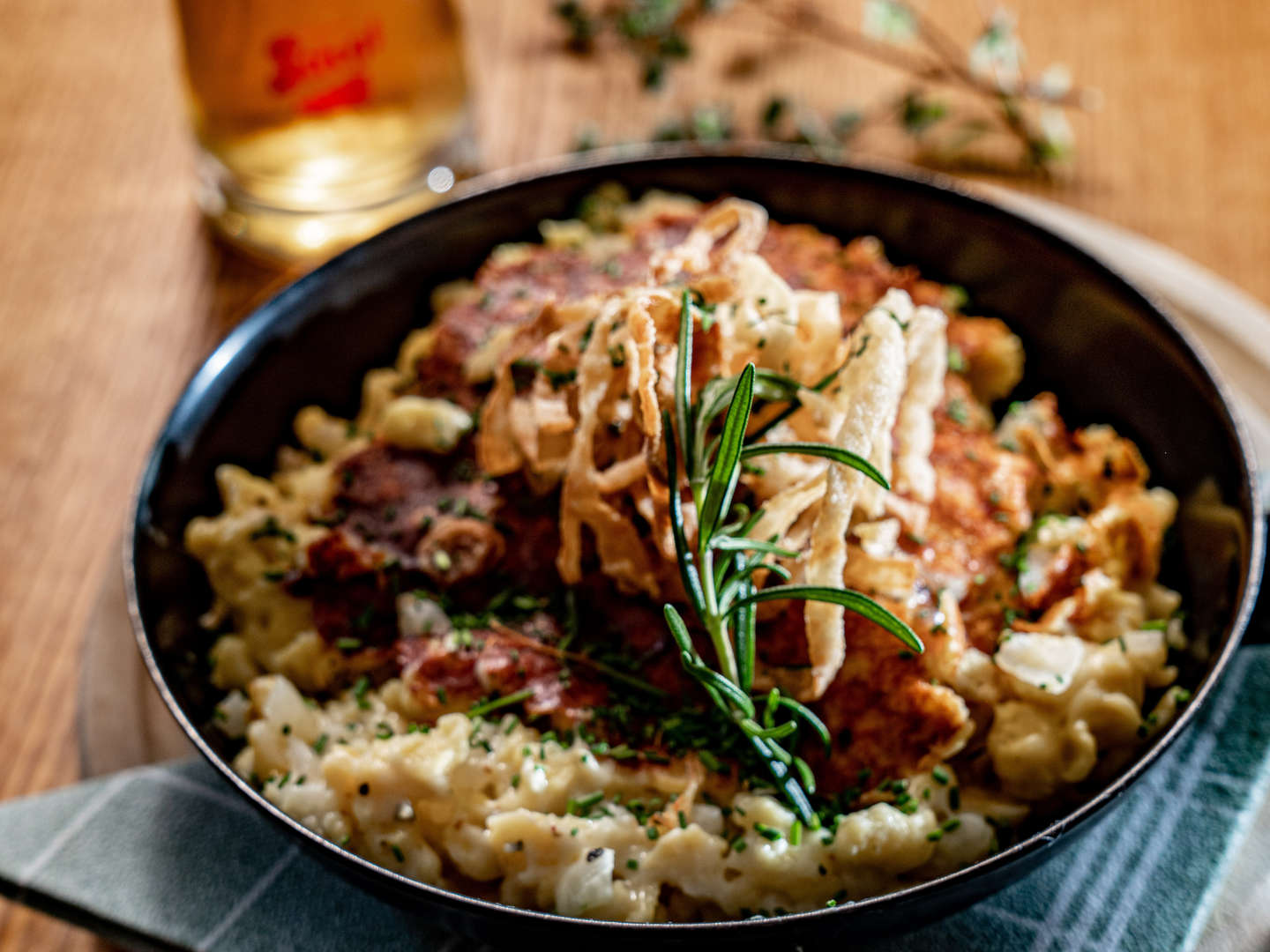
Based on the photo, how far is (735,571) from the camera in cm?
212

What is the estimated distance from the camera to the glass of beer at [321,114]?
3.29m

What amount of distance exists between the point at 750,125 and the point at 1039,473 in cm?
196

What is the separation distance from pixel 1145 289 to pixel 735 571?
1166 mm

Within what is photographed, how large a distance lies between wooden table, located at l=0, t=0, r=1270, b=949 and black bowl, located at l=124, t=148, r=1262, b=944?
26.9 inches

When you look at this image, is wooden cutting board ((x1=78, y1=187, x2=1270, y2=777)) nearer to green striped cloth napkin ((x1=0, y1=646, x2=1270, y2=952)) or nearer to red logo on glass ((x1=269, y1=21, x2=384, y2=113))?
green striped cloth napkin ((x1=0, y1=646, x2=1270, y2=952))

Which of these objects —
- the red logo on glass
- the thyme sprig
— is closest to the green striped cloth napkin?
the thyme sprig

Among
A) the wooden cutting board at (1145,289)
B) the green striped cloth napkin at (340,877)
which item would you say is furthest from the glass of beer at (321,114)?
the green striped cloth napkin at (340,877)

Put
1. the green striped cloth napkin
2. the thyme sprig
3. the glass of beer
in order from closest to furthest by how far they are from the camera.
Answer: the thyme sprig → the green striped cloth napkin → the glass of beer

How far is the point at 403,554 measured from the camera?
2498 millimetres

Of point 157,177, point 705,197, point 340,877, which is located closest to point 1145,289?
point 705,197

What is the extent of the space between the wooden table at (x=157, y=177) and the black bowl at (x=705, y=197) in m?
0.68

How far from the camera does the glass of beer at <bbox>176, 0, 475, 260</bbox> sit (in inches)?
130

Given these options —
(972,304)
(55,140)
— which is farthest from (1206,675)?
(55,140)

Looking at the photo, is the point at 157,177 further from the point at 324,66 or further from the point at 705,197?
the point at 705,197
